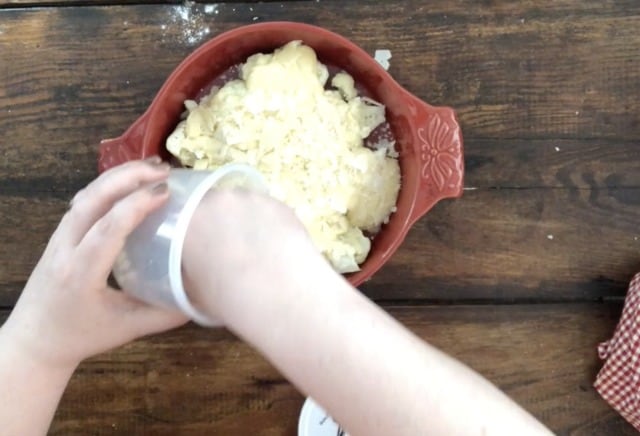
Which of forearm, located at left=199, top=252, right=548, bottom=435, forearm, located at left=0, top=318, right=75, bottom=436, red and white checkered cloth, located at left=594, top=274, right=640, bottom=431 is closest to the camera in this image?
forearm, located at left=199, top=252, right=548, bottom=435

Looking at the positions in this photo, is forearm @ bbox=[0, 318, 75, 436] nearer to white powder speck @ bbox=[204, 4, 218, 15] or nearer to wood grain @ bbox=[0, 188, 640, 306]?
wood grain @ bbox=[0, 188, 640, 306]

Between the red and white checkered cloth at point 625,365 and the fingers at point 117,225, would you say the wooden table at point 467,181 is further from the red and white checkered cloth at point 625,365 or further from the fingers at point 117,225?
the fingers at point 117,225

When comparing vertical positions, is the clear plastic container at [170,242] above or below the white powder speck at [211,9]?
below

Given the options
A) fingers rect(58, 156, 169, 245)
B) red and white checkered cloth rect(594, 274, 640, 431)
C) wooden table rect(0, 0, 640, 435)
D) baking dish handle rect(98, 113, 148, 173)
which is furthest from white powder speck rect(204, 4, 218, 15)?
red and white checkered cloth rect(594, 274, 640, 431)

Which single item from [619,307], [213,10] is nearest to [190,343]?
[213,10]

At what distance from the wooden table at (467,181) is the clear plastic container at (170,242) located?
22 cm

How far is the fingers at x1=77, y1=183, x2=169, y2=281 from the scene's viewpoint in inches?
20.1

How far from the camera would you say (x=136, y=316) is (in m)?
0.60

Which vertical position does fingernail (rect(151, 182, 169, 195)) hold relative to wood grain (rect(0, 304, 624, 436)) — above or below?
above

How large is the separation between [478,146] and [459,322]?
0.18 m

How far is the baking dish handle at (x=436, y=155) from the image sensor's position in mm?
678

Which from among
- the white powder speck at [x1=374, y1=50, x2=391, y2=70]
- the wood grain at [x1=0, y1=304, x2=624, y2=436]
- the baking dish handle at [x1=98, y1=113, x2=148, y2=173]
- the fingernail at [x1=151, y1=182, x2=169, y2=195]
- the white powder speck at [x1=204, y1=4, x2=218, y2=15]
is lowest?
the wood grain at [x1=0, y1=304, x2=624, y2=436]

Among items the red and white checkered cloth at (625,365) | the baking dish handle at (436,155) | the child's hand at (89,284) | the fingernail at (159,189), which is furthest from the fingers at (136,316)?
the red and white checkered cloth at (625,365)

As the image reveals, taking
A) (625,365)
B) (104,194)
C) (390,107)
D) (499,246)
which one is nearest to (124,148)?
(104,194)
